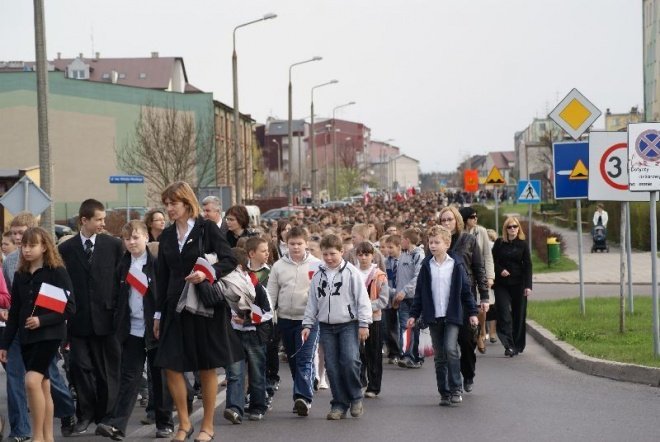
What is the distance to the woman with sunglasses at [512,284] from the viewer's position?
16.4 m

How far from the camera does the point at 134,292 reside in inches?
384

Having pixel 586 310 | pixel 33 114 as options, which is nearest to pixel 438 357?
pixel 586 310

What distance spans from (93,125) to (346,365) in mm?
62269

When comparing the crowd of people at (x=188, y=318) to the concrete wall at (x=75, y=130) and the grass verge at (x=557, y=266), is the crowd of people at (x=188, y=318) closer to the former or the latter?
the grass verge at (x=557, y=266)

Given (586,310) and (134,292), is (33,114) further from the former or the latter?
(134,292)

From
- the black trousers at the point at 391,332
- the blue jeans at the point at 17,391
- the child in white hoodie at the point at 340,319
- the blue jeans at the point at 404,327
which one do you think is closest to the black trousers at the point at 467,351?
the child in white hoodie at the point at 340,319

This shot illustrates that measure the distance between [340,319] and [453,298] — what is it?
1379 millimetres

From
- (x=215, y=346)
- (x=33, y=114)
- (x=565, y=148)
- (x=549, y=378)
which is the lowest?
(x=549, y=378)

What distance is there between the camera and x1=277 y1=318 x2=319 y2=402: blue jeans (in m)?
11.0

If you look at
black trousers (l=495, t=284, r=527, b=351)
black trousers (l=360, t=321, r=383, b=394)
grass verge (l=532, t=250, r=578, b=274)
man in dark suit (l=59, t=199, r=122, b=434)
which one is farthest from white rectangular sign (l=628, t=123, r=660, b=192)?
grass verge (l=532, t=250, r=578, b=274)

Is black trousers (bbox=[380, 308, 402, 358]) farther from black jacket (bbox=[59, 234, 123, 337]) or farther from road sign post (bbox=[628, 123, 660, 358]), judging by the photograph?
black jacket (bbox=[59, 234, 123, 337])

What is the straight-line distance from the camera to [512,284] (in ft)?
54.4

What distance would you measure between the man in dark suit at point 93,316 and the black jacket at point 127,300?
11 centimetres

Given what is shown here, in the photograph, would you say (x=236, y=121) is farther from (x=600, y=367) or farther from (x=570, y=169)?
(x=600, y=367)
